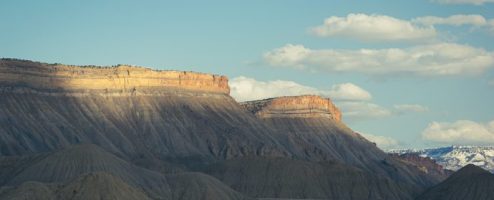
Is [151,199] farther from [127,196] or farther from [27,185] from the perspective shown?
[27,185]

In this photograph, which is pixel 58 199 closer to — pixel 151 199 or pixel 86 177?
pixel 86 177

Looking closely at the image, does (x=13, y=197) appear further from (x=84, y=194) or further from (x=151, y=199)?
Result: (x=151, y=199)

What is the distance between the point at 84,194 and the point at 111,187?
5446mm

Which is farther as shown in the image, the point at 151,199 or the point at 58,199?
the point at 151,199

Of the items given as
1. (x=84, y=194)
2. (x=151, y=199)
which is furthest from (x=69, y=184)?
(x=151, y=199)

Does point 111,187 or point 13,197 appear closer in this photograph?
point 13,197

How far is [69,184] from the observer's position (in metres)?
180

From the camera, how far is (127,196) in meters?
182

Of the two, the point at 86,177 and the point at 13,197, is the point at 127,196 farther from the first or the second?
the point at 13,197

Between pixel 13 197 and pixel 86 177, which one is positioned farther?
pixel 86 177

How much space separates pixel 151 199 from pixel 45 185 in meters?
19.6

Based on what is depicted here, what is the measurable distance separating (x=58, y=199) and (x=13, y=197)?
7.28 m

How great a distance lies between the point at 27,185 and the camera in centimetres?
17700

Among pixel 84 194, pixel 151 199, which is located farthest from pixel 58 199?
pixel 151 199
